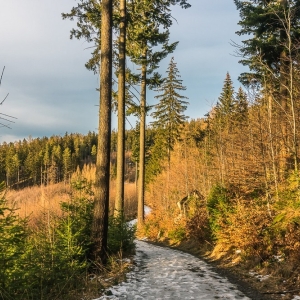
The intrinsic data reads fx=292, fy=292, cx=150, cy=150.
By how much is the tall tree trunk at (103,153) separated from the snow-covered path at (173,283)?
1.19m

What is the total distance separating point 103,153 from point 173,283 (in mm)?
3594

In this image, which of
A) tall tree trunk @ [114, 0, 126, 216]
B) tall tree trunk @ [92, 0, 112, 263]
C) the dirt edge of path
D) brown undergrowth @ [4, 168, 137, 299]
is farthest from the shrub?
the dirt edge of path

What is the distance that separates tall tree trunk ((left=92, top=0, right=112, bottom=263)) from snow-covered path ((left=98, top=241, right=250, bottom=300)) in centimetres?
119

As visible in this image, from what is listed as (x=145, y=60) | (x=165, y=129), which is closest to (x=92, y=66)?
(x=145, y=60)

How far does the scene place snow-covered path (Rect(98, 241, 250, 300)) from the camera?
5.92m

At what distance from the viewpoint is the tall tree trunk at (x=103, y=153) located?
7.38 metres

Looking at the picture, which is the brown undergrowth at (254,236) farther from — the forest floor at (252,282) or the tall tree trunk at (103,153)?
the tall tree trunk at (103,153)

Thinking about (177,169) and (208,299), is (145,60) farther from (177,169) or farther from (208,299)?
(208,299)

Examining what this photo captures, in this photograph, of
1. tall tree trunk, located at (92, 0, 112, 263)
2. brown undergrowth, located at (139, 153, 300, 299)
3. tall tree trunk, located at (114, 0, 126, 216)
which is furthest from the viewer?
tall tree trunk, located at (114, 0, 126, 216)

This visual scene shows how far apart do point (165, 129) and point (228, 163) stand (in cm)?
1836

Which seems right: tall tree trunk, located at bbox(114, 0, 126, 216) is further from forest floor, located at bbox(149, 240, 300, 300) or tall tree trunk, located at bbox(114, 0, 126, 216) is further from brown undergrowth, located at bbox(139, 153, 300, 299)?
forest floor, located at bbox(149, 240, 300, 300)

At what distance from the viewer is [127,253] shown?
10031 mm

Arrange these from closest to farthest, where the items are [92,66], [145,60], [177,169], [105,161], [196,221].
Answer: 1. [105,161]
2. [92,66]
3. [196,221]
4. [145,60]
5. [177,169]

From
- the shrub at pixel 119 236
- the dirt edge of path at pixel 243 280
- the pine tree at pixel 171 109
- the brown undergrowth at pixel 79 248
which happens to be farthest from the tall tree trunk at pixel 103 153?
the pine tree at pixel 171 109
